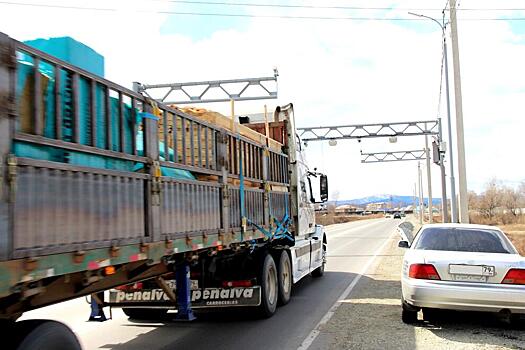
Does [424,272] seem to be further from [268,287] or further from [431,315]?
[268,287]

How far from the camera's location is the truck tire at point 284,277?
909cm

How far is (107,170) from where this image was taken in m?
3.85

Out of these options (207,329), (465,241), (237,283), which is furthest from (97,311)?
(465,241)

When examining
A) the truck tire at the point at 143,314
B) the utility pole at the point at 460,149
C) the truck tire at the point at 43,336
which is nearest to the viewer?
the truck tire at the point at 43,336

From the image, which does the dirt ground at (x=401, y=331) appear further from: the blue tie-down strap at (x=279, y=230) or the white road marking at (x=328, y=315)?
the blue tie-down strap at (x=279, y=230)

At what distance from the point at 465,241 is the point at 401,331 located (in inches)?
68.5

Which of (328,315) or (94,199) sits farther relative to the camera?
(328,315)

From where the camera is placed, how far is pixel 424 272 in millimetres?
6961

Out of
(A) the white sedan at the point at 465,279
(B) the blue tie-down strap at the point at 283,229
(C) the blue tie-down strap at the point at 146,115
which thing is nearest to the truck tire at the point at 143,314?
(B) the blue tie-down strap at the point at 283,229

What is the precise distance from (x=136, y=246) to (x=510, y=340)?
5097 mm

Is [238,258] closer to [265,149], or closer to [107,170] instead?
[265,149]

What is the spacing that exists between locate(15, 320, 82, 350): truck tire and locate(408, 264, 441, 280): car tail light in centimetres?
491

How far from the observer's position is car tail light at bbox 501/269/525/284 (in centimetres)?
661

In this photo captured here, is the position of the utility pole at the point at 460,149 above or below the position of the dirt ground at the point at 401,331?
above
